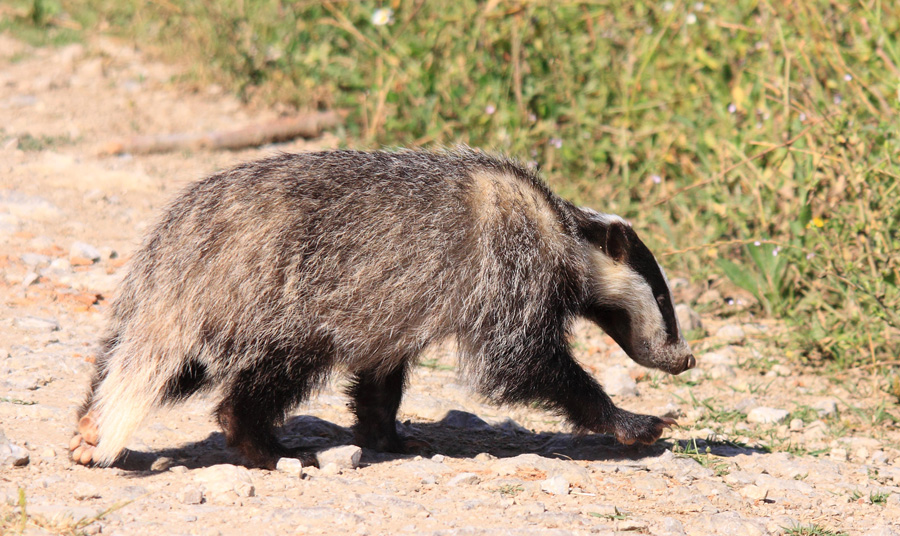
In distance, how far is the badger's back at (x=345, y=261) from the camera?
3.98 metres

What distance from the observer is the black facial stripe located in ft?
15.9

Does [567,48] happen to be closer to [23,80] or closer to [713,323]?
[713,323]

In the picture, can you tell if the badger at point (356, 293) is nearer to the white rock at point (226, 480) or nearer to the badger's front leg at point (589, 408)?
the badger's front leg at point (589, 408)

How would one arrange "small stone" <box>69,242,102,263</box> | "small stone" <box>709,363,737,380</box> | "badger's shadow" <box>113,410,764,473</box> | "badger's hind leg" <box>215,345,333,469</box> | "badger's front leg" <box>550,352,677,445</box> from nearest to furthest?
"badger's hind leg" <box>215,345,333,469</box> < "badger's shadow" <box>113,410,764,473</box> < "badger's front leg" <box>550,352,677,445</box> < "small stone" <box>709,363,737,380</box> < "small stone" <box>69,242,102,263</box>

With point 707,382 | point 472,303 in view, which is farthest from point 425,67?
point 472,303

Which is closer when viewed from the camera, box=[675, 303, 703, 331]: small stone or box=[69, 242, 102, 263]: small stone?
box=[69, 242, 102, 263]: small stone

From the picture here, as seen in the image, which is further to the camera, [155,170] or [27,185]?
[155,170]

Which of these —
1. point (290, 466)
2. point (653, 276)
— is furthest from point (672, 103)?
point (290, 466)

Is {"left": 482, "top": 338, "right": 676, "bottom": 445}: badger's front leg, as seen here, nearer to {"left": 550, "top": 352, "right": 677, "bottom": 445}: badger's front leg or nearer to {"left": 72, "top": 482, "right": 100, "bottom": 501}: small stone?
{"left": 550, "top": 352, "right": 677, "bottom": 445}: badger's front leg

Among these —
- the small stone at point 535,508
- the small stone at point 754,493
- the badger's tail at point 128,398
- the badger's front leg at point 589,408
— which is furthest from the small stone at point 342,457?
the small stone at point 754,493

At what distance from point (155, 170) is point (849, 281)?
5.29m

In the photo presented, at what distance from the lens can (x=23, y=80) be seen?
9.65m

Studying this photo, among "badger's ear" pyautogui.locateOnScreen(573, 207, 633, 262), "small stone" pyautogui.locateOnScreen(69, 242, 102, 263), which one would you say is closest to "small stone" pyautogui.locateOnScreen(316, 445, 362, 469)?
"badger's ear" pyautogui.locateOnScreen(573, 207, 633, 262)

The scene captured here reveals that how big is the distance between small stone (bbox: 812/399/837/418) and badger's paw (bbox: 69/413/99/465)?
12.4 ft
